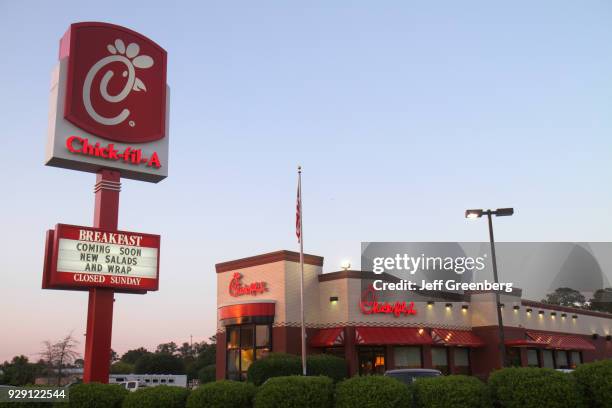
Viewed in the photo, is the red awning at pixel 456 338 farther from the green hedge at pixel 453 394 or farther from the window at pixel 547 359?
the green hedge at pixel 453 394

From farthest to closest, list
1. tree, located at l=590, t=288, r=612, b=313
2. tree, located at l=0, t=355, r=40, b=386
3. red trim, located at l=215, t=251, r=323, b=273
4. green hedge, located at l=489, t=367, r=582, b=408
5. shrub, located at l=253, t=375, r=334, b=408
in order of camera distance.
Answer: tree, located at l=590, t=288, r=612, b=313 → tree, located at l=0, t=355, r=40, b=386 → red trim, located at l=215, t=251, r=323, b=273 → shrub, located at l=253, t=375, r=334, b=408 → green hedge, located at l=489, t=367, r=582, b=408

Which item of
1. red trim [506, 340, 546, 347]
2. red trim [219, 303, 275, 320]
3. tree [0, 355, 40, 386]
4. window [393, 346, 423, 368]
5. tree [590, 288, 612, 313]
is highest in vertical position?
tree [590, 288, 612, 313]

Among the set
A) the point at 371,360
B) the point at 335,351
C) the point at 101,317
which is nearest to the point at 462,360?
the point at 371,360

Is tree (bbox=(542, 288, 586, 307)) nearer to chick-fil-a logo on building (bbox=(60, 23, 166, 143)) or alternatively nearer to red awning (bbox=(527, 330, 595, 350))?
red awning (bbox=(527, 330, 595, 350))

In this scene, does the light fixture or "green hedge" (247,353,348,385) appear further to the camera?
"green hedge" (247,353,348,385)

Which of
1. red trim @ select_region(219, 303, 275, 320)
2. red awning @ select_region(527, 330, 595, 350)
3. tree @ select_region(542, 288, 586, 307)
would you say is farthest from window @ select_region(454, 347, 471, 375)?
tree @ select_region(542, 288, 586, 307)

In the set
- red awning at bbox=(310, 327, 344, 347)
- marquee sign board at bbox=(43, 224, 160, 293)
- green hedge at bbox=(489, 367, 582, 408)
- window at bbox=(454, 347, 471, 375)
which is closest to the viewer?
green hedge at bbox=(489, 367, 582, 408)

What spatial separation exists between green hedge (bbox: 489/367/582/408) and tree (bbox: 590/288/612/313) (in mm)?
108590

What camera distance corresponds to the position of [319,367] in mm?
32719

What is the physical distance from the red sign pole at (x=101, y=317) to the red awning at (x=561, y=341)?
3285 cm

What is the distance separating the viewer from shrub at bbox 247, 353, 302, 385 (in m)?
30.6

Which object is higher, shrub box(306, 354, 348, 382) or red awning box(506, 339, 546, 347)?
red awning box(506, 339, 546, 347)

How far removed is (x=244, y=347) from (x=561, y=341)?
28.2 meters

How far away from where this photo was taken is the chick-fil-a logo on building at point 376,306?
3759 cm
